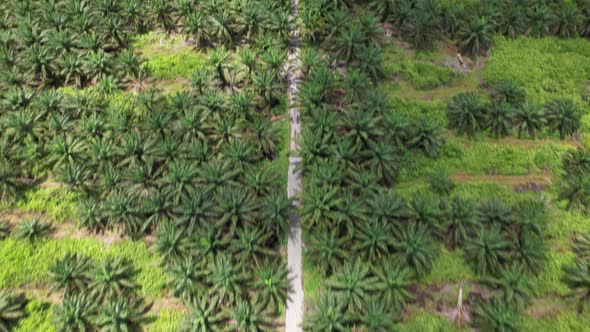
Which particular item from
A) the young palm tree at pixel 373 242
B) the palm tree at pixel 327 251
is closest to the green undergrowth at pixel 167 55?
the palm tree at pixel 327 251

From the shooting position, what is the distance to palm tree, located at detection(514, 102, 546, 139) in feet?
71.4

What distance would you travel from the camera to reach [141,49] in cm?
2645

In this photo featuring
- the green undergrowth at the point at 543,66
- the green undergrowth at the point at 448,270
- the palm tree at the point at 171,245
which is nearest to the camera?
the palm tree at the point at 171,245

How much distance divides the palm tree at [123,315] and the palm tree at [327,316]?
6619 millimetres

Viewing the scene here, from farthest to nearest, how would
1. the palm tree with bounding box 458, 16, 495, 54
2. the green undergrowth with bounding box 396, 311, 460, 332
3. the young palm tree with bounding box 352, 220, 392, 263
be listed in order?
the palm tree with bounding box 458, 16, 495, 54
the young palm tree with bounding box 352, 220, 392, 263
the green undergrowth with bounding box 396, 311, 460, 332

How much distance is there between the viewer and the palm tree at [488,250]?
54.6 ft

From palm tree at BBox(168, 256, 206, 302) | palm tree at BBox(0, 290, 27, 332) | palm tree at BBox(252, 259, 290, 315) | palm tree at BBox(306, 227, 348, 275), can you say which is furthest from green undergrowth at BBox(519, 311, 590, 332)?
palm tree at BBox(0, 290, 27, 332)

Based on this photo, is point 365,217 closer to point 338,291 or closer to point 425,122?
point 338,291

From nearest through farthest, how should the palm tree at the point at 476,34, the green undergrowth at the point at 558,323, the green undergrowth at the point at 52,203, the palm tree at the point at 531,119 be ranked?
the green undergrowth at the point at 558,323
the green undergrowth at the point at 52,203
the palm tree at the point at 531,119
the palm tree at the point at 476,34

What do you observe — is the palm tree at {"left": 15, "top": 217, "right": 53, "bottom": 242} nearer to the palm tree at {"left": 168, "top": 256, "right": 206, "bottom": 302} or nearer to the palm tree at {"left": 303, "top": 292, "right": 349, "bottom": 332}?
the palm tree at {"left": 168, "top": 256, "right": 206, "bottom": 302}

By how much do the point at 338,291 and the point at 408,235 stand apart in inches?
151

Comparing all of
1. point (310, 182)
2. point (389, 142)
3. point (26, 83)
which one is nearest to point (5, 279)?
point (26, 83)

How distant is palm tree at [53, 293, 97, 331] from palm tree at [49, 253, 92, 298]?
59cm

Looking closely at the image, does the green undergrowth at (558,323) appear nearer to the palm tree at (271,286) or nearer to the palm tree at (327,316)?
the palm tree at (327,316)
